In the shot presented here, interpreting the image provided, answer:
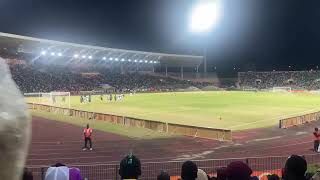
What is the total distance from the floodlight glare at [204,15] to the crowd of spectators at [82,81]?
89.4 ft

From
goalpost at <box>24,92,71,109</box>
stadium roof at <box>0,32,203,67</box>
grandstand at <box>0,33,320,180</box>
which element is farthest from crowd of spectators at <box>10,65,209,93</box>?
goalpost at <box>24,92,71,109</box>

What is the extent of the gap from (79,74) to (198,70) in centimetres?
5184

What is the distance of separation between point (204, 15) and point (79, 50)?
1255 inches

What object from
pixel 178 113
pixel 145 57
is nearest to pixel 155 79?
pixel 145 57

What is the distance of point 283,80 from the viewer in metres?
111

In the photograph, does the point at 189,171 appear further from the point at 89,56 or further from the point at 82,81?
the point at 89,56

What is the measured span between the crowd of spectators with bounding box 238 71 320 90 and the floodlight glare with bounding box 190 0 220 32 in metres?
39.0

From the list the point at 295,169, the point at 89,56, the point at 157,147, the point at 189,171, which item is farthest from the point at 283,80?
the point at 295,169

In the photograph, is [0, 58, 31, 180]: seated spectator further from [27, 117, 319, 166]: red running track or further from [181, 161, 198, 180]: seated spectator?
[27, 117, 319, 166]: red running track

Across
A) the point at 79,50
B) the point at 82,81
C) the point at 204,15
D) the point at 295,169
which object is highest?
the point at 204,15

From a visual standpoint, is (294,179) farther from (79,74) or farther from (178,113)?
(79,74)

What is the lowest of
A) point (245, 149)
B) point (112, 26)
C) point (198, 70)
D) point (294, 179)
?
point (245, 149)

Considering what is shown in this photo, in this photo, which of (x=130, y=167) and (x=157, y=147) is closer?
(x=130, y=167)

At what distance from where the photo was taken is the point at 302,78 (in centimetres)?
10812
